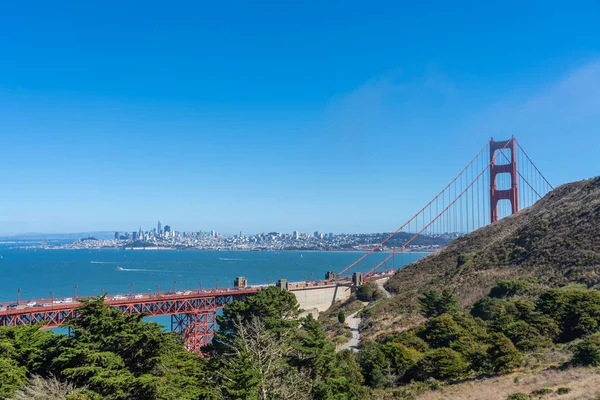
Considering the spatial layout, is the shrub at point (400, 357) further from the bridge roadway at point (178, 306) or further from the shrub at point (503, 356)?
the bridge roadway at point (178, 306)

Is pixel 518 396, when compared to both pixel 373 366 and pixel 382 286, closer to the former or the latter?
pixel 373 366

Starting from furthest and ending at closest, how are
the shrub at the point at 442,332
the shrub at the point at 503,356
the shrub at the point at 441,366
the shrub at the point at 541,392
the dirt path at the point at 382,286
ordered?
the dirt path at the point at 382,286 < the shrub at the point at 442,332 < the shrub at the point at 441,366 < the shrub at the point at 503,356 < the shrub at the point at 541,392

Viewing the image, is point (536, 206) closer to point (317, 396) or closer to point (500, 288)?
point (500, 288)

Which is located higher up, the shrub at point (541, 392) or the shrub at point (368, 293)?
the shrub at point (541, 392)

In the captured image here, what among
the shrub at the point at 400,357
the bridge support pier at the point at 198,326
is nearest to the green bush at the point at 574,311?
the shrub at the point at 400,357

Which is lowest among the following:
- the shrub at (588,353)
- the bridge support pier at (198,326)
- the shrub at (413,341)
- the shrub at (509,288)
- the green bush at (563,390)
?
the bridge support pier at (198,326)

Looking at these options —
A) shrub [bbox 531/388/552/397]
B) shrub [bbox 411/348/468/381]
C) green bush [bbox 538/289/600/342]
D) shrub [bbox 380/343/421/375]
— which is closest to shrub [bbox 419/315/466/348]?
shrub [bbox 380/343/421/375]

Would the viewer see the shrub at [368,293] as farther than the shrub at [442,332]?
Yes
